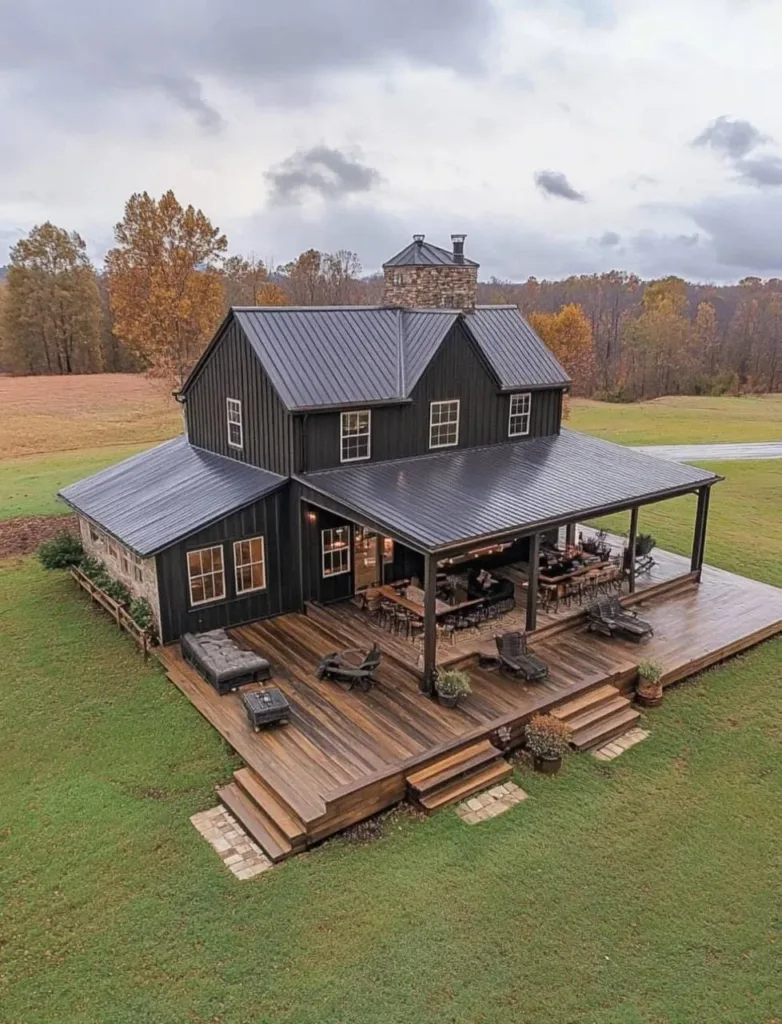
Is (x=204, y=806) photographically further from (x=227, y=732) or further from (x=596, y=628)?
(x=596, y=628)

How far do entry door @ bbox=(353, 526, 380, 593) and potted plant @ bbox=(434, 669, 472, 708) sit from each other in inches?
183

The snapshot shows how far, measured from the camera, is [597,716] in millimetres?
11422

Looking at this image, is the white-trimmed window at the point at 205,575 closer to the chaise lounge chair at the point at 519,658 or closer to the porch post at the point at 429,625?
the porch post at the point at 429,625

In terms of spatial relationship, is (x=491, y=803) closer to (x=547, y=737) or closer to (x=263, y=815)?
(x=547, y=737)

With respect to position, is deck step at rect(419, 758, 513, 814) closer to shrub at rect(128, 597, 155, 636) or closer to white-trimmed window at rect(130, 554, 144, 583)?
shrub at rect(128, 597, 155, 636)

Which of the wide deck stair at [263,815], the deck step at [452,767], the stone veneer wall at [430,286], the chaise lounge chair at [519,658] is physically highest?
the stone veneer wall at [430,286]

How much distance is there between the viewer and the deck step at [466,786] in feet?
31.1

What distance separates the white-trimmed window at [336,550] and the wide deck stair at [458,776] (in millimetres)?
5920

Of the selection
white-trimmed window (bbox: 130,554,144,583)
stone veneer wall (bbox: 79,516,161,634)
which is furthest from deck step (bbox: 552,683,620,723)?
white-trimmed window (bbox: 130,554,144,583)

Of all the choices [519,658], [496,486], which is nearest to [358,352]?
[496,486]

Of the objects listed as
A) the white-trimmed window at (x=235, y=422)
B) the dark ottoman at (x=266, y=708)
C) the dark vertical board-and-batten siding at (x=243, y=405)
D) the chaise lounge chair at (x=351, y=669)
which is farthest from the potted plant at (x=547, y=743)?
the white-trimmed window at (x=235, y=422)

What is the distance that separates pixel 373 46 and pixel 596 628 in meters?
19.9

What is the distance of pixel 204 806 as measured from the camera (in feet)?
30.7

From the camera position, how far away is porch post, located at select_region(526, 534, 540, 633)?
42.8 ft
